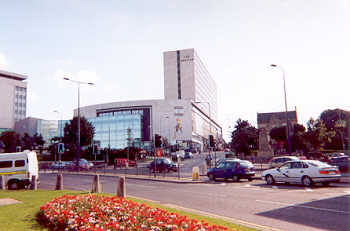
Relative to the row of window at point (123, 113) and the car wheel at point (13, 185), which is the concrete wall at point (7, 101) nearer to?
the row of window at point (123, 113)

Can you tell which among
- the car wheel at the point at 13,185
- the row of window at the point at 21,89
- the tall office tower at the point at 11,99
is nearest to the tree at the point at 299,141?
the car wheel at the point at 13,185

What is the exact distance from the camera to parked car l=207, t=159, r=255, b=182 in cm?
2061

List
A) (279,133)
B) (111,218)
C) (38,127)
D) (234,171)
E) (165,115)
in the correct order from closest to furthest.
A: (111,218) → (234,171) → (279,133) → (165,115) → (38,127)

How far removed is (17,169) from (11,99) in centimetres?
11841

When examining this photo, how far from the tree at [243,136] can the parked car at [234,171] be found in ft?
77.7

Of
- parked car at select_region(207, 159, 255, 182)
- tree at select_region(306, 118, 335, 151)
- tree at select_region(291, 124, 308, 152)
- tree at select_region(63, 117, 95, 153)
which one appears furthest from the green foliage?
parked car at select_region(207, 159, 255, 182)

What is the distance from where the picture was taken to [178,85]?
138375 mm

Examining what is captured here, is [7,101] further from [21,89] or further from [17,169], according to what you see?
[17,169]

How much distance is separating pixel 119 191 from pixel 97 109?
111 m

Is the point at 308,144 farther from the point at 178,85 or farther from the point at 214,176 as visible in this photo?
the point at 178,85

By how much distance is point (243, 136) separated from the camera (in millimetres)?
44750

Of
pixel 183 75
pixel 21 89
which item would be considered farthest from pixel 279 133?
pixel 21 89

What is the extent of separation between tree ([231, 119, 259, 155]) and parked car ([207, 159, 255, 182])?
2369cm

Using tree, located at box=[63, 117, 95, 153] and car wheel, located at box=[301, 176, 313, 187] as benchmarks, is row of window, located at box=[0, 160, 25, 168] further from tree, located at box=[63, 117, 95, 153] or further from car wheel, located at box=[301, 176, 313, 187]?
tree, located at box=[63, 117, 95, 153]
